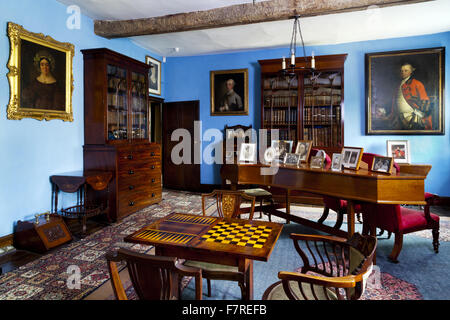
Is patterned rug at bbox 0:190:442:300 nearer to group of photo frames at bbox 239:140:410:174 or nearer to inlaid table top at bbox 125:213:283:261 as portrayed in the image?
inlaid table top at bbox 125:213:283:261

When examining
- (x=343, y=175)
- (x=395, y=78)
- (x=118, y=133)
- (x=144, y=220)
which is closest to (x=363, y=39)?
(x=395, y=78)

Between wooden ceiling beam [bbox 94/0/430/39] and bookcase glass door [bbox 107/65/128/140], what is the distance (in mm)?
772

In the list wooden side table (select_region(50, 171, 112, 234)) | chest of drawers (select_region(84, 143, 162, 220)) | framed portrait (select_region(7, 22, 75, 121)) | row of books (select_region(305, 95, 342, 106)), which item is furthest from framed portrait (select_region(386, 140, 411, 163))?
framed portrait (select_region(7, 22, 75, 121))

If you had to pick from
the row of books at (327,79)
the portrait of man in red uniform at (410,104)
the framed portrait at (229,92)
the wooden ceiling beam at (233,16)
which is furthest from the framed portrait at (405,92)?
the framed portrait at (229,92)

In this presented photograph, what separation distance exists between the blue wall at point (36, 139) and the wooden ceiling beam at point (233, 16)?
54cm

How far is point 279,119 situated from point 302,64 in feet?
4.12

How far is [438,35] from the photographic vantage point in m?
5.63

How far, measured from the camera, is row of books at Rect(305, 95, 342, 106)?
594 cm

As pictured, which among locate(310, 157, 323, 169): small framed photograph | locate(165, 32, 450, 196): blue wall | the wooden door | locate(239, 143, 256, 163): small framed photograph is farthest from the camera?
the wooden door

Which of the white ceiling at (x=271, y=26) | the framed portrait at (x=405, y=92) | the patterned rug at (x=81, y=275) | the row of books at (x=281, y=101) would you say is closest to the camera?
the patterned rug at (x=81, y=275)

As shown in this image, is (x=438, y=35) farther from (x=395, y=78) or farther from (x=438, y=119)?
(x=438, y=119)

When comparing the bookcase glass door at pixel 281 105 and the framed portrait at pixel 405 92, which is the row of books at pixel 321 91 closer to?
the bookcase glass door at pixel 281 105

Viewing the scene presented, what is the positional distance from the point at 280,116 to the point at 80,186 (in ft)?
13.9

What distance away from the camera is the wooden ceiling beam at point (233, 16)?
13.0 ft
